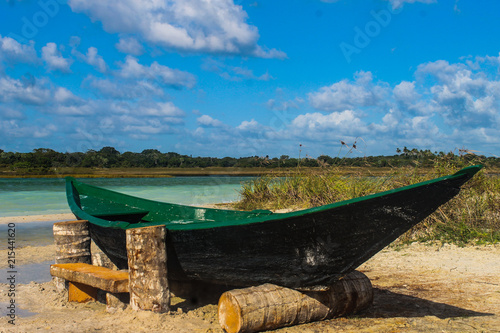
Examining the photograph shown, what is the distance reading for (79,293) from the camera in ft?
13.0

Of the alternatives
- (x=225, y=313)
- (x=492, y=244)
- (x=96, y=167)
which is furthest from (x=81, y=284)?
(x=96, y=167)

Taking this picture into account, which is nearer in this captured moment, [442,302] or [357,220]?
[357,220]

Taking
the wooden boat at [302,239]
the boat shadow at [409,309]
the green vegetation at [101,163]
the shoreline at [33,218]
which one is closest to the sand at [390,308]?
the boat shadow at [409,309]

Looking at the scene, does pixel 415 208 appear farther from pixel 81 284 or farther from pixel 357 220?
pixel 81 284

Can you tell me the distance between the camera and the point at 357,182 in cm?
796

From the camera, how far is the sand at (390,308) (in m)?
3.17

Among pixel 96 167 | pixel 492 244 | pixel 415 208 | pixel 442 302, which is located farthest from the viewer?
pixel 96 167

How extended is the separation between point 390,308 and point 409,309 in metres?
0.16

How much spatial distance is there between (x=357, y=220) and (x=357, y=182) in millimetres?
5473

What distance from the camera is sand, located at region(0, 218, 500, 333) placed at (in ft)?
10.4

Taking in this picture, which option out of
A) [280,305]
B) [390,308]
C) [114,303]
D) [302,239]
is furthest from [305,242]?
[114,303]

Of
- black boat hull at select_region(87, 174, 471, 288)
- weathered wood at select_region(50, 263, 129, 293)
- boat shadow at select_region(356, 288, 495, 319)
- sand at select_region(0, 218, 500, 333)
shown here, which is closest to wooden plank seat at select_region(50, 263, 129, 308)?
weathered wood at select_region(50, 263, 129, 293)

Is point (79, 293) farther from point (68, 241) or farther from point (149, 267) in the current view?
point (149, 267)

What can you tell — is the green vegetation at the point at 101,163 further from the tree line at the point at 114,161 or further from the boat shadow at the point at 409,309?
the boat shadow at the point at 409,309
